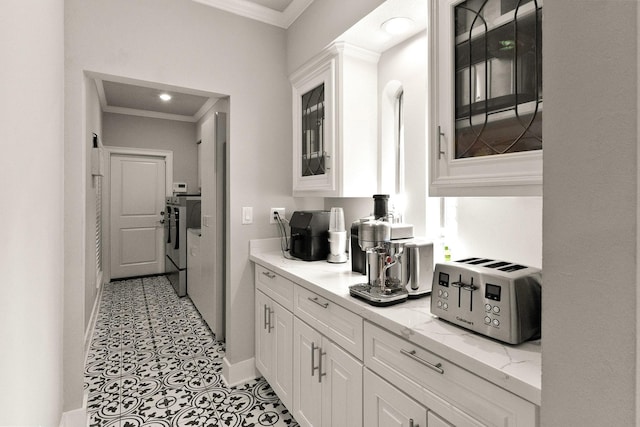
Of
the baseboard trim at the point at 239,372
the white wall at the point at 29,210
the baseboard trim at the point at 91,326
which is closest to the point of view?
the white wall at the point at 29,210

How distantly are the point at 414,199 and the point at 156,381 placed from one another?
213cm

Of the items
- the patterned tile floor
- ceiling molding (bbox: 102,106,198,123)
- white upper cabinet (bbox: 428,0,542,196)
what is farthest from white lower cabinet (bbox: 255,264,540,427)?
ceiling molding (bbox: 102,106,198,123)

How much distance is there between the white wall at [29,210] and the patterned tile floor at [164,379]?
0.61 meters

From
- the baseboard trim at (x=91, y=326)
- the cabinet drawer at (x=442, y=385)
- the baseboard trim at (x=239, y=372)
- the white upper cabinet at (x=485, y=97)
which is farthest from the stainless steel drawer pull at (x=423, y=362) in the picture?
the baseboard trim at (x=91, y=326)

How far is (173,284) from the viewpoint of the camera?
15.1ft

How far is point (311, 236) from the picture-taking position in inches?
84.4

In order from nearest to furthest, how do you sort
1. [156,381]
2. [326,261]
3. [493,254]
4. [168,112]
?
[493,254]
[326,261]
[156,381]
[168,112]

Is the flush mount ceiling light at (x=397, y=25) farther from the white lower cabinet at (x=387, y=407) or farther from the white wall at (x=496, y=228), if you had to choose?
the white lower cabinet at (x=387, y=407)

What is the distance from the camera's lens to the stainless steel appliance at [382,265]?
4.40 feet

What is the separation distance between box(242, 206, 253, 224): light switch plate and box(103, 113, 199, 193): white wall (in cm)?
363

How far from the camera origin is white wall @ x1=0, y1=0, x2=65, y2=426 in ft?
2.51

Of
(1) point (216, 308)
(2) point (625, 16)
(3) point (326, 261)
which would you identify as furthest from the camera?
(1) point (216, 308)

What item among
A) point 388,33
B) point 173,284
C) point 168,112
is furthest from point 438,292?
point 168,112

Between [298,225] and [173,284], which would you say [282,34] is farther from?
[173,284]
